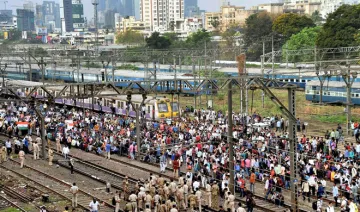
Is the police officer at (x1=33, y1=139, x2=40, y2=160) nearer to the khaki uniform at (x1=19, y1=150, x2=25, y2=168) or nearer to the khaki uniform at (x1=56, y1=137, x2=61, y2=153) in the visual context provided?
the khaki uniform at (x1=19, y1=150, x2=25, y2=168)

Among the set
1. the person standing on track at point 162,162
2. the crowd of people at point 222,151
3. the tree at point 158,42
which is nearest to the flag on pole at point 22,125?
the crowd of people at point 222,151

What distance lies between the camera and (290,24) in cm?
7325

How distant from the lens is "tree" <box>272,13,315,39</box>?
72.2 m

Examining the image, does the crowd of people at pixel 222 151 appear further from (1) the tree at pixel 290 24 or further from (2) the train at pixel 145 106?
(1) the tree at pixel 290 24

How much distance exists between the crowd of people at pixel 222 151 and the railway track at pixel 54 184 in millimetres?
1828

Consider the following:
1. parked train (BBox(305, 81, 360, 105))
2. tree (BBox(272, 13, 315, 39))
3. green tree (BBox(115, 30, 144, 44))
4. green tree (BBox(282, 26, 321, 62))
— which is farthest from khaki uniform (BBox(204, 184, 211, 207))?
green tree (BBox(115, 30, 144, 44))

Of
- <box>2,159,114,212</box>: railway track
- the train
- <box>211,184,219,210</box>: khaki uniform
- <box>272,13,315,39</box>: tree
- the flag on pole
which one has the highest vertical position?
<box>272,13,315,39</box>: tree

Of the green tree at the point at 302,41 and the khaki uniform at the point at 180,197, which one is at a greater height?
the green tree at the point at 302,41

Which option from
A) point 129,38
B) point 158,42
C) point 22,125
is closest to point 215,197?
point 22,125

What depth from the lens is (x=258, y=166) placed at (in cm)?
2134

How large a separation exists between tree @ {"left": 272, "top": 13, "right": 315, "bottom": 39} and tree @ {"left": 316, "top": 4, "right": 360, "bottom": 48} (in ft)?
48.1

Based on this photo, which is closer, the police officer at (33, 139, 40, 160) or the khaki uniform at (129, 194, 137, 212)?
the khaki uniform at (129, 194, 137, 212)

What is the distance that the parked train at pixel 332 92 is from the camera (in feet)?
128

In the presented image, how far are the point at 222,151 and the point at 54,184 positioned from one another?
6.76 m
